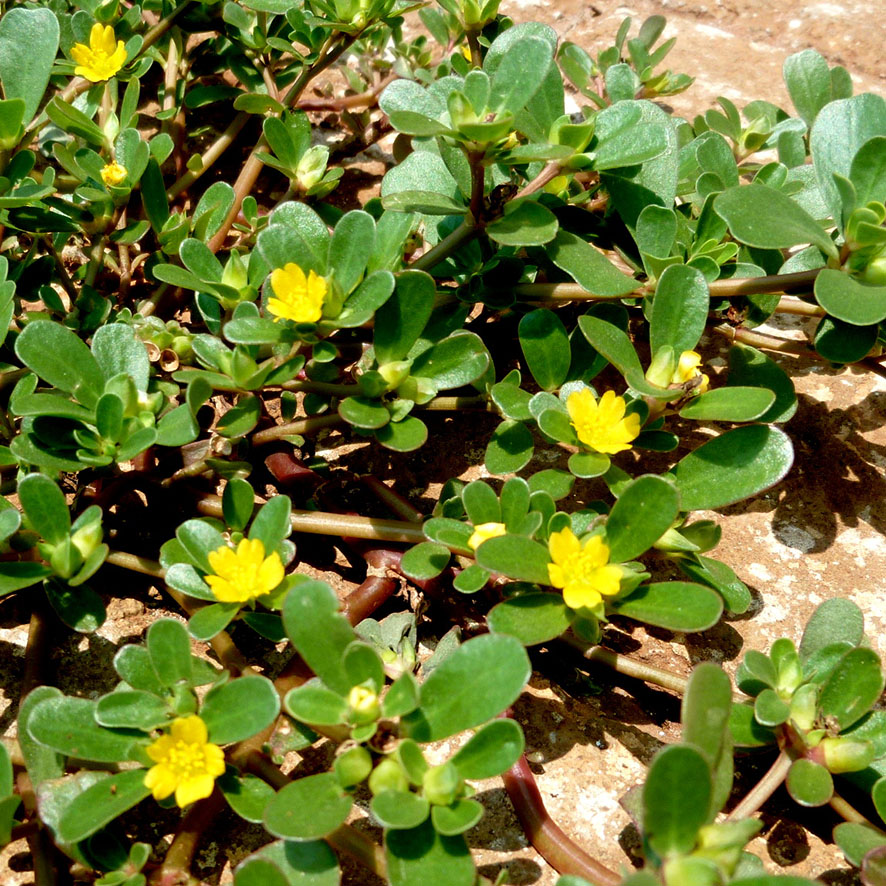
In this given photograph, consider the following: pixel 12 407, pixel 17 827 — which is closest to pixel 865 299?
pixel 12 407

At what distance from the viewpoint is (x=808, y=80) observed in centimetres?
213

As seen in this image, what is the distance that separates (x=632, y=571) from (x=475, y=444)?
67cm

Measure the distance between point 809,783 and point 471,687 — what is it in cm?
50

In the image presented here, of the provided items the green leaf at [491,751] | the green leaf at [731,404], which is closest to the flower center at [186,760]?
the green leaf at [491,751]

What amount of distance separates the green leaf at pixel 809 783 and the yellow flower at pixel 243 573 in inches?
30.8

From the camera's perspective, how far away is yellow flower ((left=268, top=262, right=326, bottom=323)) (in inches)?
57.4

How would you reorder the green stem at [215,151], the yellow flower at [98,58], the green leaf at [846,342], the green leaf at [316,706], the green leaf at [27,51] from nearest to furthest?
the green leaf at [316,706] < the green leaf at [846,342] < the green leaf at [27,51] < the yellow flower at [98,58] < the green stem at [215,151]

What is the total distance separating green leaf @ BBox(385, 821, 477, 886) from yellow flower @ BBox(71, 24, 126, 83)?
171 centimetres

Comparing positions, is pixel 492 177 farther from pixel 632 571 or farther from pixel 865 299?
pixel 632 571

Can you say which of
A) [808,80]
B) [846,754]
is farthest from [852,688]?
[808,80]

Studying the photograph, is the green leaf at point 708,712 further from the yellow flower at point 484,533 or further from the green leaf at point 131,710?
the green leaf at point 131,710

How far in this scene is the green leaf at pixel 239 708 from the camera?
118 centimetres

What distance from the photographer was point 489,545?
1.29 meters

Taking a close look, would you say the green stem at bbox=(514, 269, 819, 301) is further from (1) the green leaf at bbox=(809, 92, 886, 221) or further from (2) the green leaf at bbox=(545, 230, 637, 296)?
(1) the green leaf at bbox=(809, 92, 886, 221)
